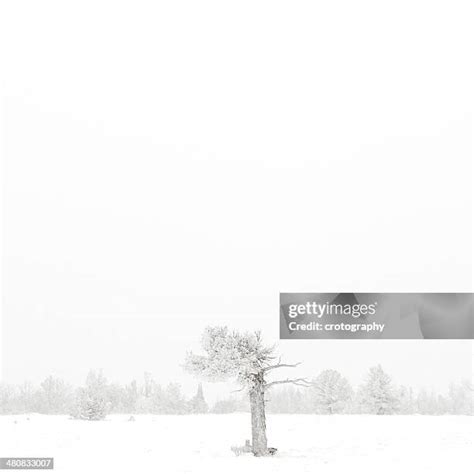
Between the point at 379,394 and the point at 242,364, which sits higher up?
the point at 242,364

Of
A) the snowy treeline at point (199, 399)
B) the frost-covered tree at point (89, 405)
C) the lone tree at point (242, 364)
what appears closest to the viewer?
the lone tree at point (242, 364)

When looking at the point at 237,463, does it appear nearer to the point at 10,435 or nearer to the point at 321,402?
the point at 10,435

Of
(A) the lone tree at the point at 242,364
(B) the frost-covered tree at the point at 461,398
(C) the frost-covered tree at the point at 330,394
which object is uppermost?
(A) the lone tree at the point at 242,364

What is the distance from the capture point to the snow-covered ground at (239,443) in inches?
946

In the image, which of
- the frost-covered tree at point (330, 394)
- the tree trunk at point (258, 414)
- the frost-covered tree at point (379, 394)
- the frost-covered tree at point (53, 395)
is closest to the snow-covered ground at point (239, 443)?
the tree trunk at point (258, 414)

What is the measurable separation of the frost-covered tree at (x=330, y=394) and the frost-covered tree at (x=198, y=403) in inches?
723

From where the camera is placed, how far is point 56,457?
25766 mm

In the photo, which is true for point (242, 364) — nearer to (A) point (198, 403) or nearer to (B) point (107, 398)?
(B) point (107, 398)

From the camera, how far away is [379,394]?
5831 centimetres

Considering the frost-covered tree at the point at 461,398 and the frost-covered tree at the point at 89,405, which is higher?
the frost-covered tree at the point at 89,405

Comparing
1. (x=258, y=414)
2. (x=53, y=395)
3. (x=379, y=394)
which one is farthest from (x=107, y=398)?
(x=258, y=414)

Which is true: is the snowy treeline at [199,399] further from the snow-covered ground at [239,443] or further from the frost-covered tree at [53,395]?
the snow-covered ground at [239,443]

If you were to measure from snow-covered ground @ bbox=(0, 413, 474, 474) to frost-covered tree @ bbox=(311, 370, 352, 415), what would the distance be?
15.4 metres

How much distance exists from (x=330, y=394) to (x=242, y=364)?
36942 millimetres
